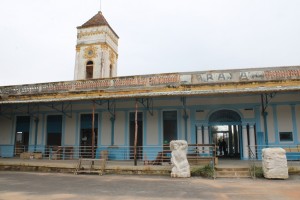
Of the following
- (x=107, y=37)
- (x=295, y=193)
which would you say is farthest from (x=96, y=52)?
(x=295, y=193)

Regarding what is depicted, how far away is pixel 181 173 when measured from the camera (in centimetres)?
1049

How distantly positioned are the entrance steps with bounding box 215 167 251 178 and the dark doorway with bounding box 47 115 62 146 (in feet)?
33.3

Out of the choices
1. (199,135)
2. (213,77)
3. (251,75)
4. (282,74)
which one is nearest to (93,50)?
(213,77)

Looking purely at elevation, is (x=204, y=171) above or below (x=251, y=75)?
below

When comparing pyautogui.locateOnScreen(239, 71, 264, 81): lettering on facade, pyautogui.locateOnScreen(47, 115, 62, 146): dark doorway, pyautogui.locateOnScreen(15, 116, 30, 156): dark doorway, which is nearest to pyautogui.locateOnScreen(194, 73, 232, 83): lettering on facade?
pyautogui.locateOnScreen(239, 71, 264, 81): lettering on facade

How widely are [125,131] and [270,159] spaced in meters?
8.05

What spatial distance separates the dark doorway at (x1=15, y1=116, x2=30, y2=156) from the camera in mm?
17391

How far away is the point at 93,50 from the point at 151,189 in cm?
1640

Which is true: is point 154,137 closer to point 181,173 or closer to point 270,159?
point 181,173

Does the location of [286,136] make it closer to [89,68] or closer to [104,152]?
[104,152]

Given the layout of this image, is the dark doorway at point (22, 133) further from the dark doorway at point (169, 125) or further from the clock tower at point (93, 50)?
the dark doorway at point (169, 125)

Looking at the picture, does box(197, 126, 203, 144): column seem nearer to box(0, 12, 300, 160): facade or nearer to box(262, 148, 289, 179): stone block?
box(0, 12, 300, 160): facade

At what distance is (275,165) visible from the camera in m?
9.72

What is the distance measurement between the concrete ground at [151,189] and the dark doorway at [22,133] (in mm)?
7797
